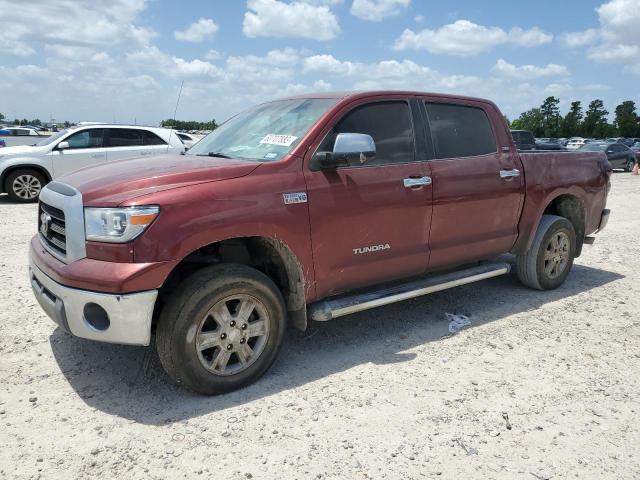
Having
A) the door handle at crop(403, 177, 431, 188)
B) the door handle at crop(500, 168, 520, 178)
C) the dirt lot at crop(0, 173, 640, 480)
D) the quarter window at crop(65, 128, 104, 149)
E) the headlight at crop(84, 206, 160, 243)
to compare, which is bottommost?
the dirt lot at crop(0, 173, 640, 480)

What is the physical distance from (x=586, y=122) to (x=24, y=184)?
319ft

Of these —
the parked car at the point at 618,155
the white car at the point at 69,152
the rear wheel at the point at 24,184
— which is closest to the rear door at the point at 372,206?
the white car at the point at 69,152

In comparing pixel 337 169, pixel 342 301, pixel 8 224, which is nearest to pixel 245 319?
pixel 342 301

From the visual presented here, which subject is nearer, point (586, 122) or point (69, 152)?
point (69, 152)

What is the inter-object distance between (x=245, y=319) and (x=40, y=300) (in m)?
1.34

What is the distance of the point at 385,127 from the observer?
4.11 metres

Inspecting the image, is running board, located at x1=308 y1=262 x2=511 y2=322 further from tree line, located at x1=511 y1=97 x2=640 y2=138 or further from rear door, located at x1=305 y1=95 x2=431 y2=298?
tree line, located at x1=511 y1=97 x2=640 y2=138

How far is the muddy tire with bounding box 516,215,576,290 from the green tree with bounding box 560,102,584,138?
95.3 metres

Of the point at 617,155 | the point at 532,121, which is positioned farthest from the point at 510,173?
the point at 532,121

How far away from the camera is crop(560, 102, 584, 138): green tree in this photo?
9081cm

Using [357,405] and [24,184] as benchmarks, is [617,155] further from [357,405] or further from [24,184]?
[357,405]

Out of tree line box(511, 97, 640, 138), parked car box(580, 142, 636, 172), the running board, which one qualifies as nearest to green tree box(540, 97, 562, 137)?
tree line box(511, 97, 640, 138)

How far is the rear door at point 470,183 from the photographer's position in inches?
171

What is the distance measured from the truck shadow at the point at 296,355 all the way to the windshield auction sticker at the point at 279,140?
1579 millimetres
